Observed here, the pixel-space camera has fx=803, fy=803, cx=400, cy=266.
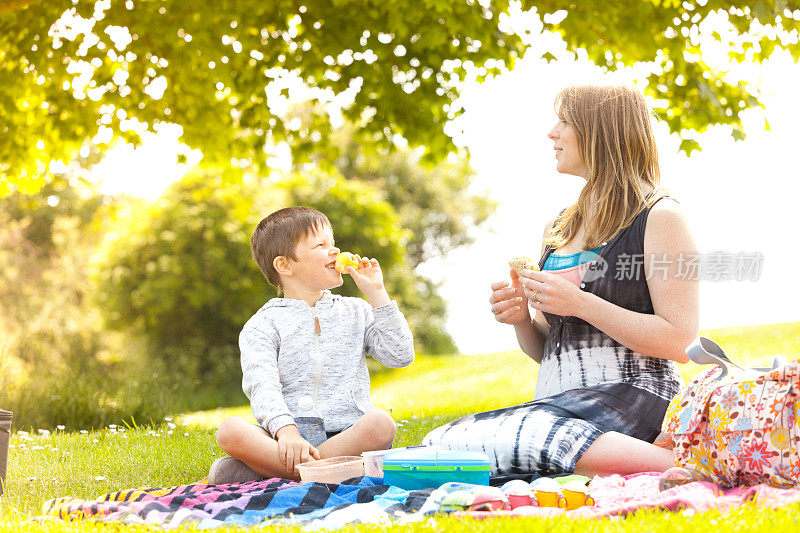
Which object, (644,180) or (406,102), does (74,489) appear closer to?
(644,180)

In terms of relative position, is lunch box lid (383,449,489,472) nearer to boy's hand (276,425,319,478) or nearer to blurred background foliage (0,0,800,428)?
boy's hand (276,425,319,478)

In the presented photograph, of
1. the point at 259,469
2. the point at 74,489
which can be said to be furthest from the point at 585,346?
the point at 74,489

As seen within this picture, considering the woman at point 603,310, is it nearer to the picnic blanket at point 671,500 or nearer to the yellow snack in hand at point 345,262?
the picnic blanket at point 671,500

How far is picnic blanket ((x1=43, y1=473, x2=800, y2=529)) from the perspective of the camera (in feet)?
7.43

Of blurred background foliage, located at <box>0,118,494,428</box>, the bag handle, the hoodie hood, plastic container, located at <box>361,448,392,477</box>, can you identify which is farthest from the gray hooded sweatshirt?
blurred background foliage, located at <box>0,118,494,428</box>

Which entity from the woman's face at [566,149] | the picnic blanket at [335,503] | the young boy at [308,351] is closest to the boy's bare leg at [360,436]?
the young boy at [308,351]

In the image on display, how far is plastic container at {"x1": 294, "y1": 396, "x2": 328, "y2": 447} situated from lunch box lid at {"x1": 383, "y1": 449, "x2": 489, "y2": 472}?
1.76ft

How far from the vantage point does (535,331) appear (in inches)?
138

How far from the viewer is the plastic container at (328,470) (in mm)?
2861

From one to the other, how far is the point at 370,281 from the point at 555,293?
837 millimetres

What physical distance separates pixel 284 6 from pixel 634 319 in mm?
5574

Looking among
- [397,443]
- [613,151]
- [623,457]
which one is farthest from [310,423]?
[613,151]

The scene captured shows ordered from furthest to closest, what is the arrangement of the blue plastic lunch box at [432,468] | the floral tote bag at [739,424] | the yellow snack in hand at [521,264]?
the yellow snack in hand at [521,264], the blue plastic lunch box at [432,468], the floral tote bag at [739,424]

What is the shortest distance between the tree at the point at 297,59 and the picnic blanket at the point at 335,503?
190 inches
